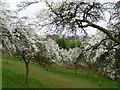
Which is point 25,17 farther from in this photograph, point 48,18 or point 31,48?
point 48,18

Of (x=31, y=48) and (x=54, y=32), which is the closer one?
(x=54, y=32)

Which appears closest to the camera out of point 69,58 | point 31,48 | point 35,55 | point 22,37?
point 22,37

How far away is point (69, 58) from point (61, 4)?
4016cm

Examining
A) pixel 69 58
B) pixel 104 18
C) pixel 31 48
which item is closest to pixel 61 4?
pixel 104 18

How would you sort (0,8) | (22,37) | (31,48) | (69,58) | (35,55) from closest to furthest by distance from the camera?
(0,8)
(22,37)
(31,48)
(35,55)
(69,58)

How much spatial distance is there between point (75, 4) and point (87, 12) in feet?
1.56

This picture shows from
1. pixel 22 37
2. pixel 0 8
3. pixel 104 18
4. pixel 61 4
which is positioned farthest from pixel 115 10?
pixel 22 37

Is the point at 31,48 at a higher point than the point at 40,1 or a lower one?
lower

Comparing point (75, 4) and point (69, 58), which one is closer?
point (75, 4)

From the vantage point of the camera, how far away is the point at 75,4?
825 cm

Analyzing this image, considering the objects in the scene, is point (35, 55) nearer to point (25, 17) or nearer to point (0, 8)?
point (25, 17)

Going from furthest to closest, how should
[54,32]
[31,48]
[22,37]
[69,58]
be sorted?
[69,58] → [31,48] → [22,37] → [54,32]

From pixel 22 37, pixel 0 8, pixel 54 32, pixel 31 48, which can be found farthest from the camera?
pixel 31 48

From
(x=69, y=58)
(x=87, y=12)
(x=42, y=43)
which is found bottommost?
(x=69, y=58)
